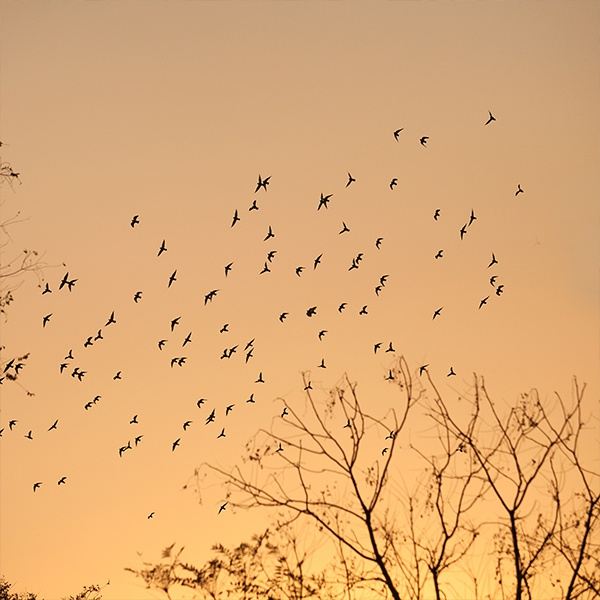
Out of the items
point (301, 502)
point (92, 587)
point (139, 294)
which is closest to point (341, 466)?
point (301, 502)

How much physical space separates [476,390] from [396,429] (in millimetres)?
1755

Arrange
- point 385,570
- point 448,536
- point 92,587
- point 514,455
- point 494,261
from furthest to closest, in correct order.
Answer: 1. point 92,587
2. point 494,261
3. point 514,455
4. point 448,536
5. point 385,570

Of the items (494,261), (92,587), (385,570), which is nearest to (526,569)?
(385,570)

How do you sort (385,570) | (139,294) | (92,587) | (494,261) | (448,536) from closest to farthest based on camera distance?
(385,570) → (448,536) → (494,261) → (139,294) → (92,587)

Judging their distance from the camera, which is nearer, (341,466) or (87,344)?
(341,466)

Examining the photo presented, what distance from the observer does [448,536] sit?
14.1 m

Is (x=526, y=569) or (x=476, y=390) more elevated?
(x=476, y=390)

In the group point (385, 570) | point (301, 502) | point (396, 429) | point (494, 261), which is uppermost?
point (494, 261)

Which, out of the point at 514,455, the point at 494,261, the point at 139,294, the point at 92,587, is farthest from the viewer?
the point at 92,587

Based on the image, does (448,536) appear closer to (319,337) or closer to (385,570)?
(385,570)

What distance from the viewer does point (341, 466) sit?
14.8 m

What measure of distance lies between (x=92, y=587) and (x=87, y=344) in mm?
17408

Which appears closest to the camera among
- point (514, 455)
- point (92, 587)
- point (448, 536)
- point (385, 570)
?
point (385, 570)

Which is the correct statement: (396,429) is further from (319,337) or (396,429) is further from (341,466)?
(319,337)
